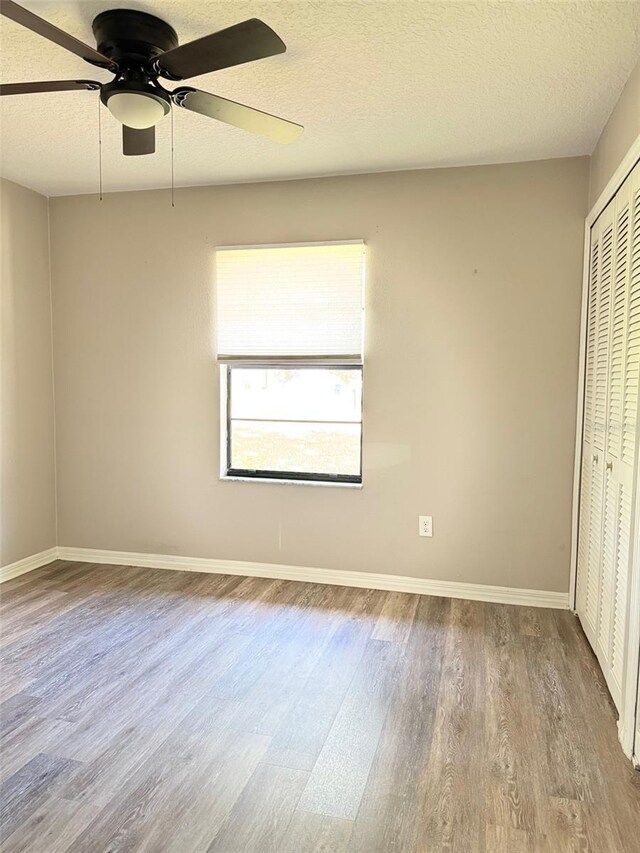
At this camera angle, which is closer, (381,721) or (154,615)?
(381,721)

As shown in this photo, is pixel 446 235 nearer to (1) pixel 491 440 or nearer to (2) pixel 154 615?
(1) pixel 491 440

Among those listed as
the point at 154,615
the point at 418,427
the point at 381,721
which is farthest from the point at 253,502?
the point at 381,721

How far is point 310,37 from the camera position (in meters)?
2.01

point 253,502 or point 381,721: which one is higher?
point 253,502

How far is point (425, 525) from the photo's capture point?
3.45 meters

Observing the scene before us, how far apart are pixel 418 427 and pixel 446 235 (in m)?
1.13

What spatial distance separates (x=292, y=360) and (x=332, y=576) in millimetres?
1388

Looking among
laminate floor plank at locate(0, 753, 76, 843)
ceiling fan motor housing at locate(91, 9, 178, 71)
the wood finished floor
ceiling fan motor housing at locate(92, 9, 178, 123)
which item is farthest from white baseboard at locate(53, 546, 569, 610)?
ceiling fan motor housing at locate(91, 9, 178, 71)

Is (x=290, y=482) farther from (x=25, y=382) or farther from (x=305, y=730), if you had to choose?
(x=25, y=382)

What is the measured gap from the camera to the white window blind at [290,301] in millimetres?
3463

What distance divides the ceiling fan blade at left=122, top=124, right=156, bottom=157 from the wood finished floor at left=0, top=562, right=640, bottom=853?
220 centimetres

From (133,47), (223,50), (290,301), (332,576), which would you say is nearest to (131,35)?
(133,47)

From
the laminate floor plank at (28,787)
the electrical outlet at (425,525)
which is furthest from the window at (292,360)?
the laminate floor plank at (28,787)

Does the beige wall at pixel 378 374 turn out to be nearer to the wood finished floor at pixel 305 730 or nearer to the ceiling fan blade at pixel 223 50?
the wood finished floor at pixel 305 730
